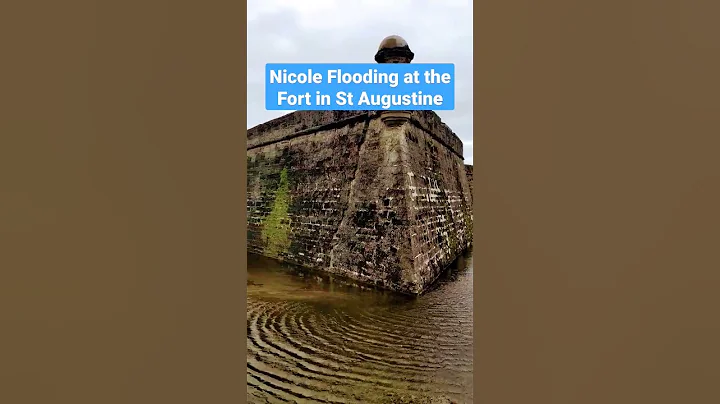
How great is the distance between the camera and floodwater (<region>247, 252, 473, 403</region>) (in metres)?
2.03

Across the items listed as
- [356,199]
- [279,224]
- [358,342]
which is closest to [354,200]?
[356,199]

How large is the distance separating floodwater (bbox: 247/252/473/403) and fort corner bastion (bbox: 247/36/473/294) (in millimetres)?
162

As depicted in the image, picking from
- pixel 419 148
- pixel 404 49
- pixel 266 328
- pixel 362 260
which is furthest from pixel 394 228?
pixel 404 49

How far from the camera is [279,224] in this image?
2.59 m

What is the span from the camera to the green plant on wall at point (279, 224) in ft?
8.46

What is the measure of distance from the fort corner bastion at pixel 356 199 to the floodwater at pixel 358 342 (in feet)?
0.53

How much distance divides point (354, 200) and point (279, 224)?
0.52 meters
